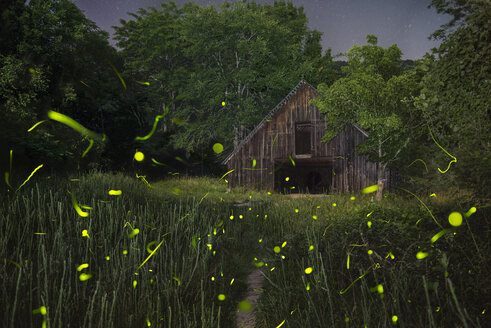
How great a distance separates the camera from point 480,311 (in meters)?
3.87

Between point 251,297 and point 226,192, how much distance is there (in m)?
18.2

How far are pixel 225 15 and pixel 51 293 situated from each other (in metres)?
31.4

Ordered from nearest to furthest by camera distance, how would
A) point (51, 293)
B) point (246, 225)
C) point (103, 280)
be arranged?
1. point (51, 293)
2. point (103, 280)
3. point (246, 225)

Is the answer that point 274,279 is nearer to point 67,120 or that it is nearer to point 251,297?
point 251,297

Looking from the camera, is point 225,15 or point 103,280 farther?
point 225,15

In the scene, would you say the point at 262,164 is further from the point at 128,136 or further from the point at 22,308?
the point at 22,308

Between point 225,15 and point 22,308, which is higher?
point 225,15

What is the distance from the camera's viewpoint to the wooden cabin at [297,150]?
797 inches

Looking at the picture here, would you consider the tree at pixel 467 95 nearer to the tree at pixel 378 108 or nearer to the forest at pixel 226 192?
the forest at pixel 226 192

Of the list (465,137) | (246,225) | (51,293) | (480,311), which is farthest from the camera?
(246,225)

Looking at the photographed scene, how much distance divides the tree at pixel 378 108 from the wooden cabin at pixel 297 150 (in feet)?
7.75

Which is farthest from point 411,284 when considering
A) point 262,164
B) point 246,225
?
point 262,164

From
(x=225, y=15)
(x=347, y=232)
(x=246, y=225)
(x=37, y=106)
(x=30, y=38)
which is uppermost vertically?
(x=225, y=15)

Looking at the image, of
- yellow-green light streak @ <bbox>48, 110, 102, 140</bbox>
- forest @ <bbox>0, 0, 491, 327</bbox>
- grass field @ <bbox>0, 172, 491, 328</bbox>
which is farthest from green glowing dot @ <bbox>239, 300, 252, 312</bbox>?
yellow-green light streak @ <bbox>48, 110, 102, 140</bbox>
